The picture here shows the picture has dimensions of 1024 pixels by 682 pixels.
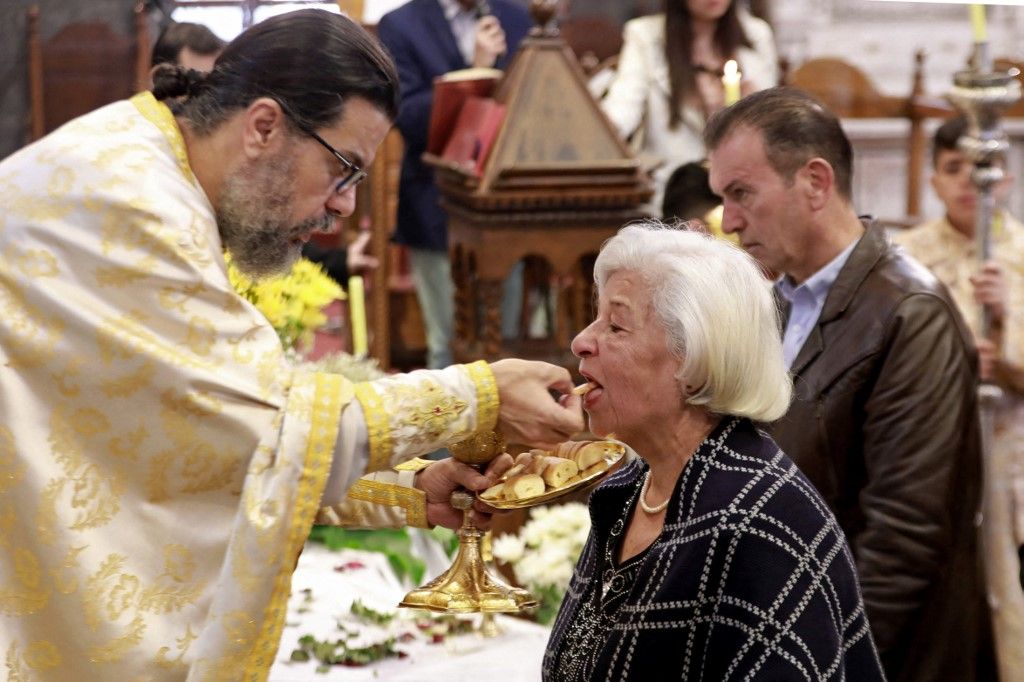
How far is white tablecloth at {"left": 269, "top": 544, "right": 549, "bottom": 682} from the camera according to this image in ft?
11.5

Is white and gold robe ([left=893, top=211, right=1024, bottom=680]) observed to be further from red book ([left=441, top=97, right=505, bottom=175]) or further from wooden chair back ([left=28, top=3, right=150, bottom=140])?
wooden chair back ([left=28, top=3, right=150, bottom=140])

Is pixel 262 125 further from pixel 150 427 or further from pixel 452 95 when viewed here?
pixel 452 95

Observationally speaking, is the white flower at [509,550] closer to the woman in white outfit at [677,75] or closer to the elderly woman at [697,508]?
the elderly woman at [697,508]

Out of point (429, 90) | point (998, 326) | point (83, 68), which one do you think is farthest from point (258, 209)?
point (83, 68)

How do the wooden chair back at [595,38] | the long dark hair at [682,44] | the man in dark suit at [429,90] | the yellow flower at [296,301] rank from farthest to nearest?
the wooden chair back at [595,38], the man in dark suit at [429,90], the long dark hair at [682,44], the yellow flower at [296,301]

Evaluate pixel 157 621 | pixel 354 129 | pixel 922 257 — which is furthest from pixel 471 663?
pixel 922 257

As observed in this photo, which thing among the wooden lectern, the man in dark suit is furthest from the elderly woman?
the man in dark suit

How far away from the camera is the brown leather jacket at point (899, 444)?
316 cm

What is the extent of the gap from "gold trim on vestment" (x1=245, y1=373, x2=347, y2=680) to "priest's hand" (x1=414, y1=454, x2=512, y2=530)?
16.7 inches

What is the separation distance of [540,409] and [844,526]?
1.00 meters

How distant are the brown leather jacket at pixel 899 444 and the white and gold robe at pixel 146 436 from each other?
1.06 meters

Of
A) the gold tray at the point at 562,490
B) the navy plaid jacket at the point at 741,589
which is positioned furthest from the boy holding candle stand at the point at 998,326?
the gold tray at the point at 562,490

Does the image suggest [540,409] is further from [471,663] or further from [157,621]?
[471,663]

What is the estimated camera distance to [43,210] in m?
2.51
